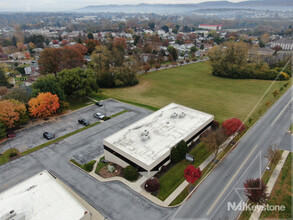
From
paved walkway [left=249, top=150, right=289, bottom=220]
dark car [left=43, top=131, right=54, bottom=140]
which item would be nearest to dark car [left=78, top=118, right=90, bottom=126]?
dark car [left=43, top=131, right=54, bottom=140]

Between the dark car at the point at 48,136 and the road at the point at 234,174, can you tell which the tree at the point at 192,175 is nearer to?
the road at the point at 234,174

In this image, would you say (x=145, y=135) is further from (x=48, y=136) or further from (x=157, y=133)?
(x=48, y=136)

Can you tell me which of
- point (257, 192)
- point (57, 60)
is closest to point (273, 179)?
point (257, 192)

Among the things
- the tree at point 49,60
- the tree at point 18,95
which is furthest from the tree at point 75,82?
the tree at point 49,60

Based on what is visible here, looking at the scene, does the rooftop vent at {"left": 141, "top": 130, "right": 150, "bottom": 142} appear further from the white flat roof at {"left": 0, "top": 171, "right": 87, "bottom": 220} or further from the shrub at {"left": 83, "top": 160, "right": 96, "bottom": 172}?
the white flat roof at {"left": 0, "top": 171, "right": 87, "bottom": 220}

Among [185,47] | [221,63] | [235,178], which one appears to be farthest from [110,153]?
[185,47]

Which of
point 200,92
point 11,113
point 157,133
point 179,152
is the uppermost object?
point 11,113
